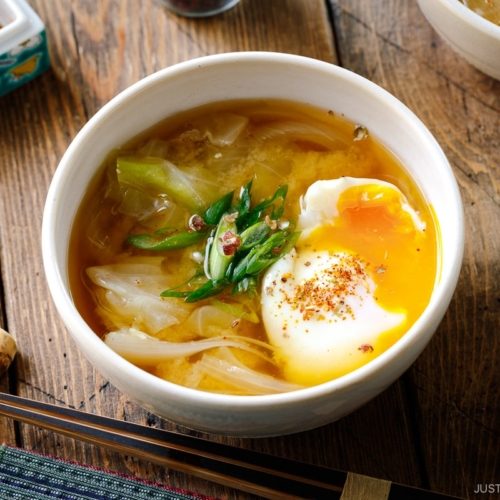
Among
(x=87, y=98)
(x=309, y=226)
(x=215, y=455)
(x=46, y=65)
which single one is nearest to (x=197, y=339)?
(x=215, y=455)

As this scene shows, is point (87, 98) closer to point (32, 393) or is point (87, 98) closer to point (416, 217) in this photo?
point (32, 393)

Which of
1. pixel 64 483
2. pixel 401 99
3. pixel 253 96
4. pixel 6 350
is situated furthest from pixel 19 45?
pixel 64 483

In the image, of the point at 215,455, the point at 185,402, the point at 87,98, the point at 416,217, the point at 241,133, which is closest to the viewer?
the point at 185,402

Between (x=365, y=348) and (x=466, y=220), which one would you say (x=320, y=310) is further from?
(x=466, y=220)

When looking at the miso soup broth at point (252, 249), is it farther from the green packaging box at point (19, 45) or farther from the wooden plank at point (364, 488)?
the green packaging box at point (19, 45)

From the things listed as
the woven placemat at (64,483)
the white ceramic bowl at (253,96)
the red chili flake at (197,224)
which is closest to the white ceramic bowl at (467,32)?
the white ceramic bowl at (253,96)
